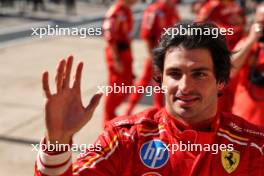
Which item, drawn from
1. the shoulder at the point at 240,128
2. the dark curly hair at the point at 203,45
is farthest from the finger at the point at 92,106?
the shoulder at the point at 240,128

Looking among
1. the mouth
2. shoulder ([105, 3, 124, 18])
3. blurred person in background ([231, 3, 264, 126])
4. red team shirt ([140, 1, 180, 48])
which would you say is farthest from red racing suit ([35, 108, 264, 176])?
red team shirt ([140, 1, 180, 48])

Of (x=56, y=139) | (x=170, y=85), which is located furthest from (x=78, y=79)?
(x=170, y=85)

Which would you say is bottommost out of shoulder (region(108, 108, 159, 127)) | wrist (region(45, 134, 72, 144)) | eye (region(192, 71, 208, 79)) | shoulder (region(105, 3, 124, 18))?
wrist (region(45, 134, 72, 144))

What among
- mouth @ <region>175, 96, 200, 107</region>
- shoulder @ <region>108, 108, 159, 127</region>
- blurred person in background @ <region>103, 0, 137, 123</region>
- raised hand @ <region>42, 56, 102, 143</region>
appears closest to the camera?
raised hand @ <region>42, 56, 102, 143</region>

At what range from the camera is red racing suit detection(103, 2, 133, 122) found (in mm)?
6805

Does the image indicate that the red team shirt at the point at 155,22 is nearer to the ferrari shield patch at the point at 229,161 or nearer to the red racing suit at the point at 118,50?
the red racing suit at the point at 118,50

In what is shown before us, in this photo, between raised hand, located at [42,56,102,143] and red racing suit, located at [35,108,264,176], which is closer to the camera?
raised hand, located at [42,56,102,143]

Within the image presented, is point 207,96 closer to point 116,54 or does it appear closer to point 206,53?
point 206,53

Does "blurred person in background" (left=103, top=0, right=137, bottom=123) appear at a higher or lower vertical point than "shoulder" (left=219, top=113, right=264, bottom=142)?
higher

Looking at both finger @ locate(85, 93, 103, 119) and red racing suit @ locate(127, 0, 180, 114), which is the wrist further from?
red racing suit @ locate(127, 0, 180, 114)

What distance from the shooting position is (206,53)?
8.05ft

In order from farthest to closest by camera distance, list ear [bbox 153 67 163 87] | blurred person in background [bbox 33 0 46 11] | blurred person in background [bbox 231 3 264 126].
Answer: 1. blurred person in background [bbox 33 0 46 11]
2. blurred person in background [bbox 231 3 264 126]
3. ear [bbox 153 67 163 87]

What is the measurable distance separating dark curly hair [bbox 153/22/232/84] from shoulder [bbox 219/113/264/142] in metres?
0.17

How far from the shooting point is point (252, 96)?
480 cm
